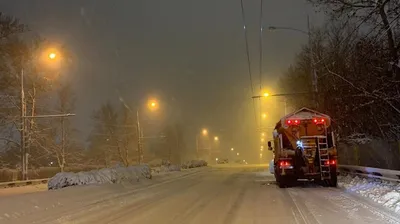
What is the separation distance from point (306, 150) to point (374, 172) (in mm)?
3057

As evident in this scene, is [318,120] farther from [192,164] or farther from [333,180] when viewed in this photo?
[192,164]

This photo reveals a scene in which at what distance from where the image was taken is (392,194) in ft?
48.5

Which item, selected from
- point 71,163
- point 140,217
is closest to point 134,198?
point 140,217

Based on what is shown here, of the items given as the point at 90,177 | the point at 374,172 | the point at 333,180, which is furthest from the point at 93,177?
the point at 374,172

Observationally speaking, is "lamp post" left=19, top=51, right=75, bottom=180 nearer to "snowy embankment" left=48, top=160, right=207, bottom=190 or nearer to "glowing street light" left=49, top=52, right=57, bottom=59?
"glowing street light" left=49, top=52, right=57, bottom=59

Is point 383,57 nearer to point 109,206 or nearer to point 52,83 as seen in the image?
point 109,206

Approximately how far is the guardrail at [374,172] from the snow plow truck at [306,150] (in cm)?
174

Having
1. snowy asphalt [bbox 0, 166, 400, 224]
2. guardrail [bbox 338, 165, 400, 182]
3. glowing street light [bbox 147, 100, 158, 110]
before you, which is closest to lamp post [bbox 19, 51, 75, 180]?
glowing street light [bbox 147, 100, 158, 110]

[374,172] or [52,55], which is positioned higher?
[52,55]

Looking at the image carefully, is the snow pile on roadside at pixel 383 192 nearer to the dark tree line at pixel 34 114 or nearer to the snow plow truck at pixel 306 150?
the snow plow truck at pixel 306 150

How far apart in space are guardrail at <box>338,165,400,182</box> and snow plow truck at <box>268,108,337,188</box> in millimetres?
Answer: 1736

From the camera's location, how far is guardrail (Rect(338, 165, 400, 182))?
17634 millimetres

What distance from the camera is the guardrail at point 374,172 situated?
57.9 feet

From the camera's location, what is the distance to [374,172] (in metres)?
20.5
